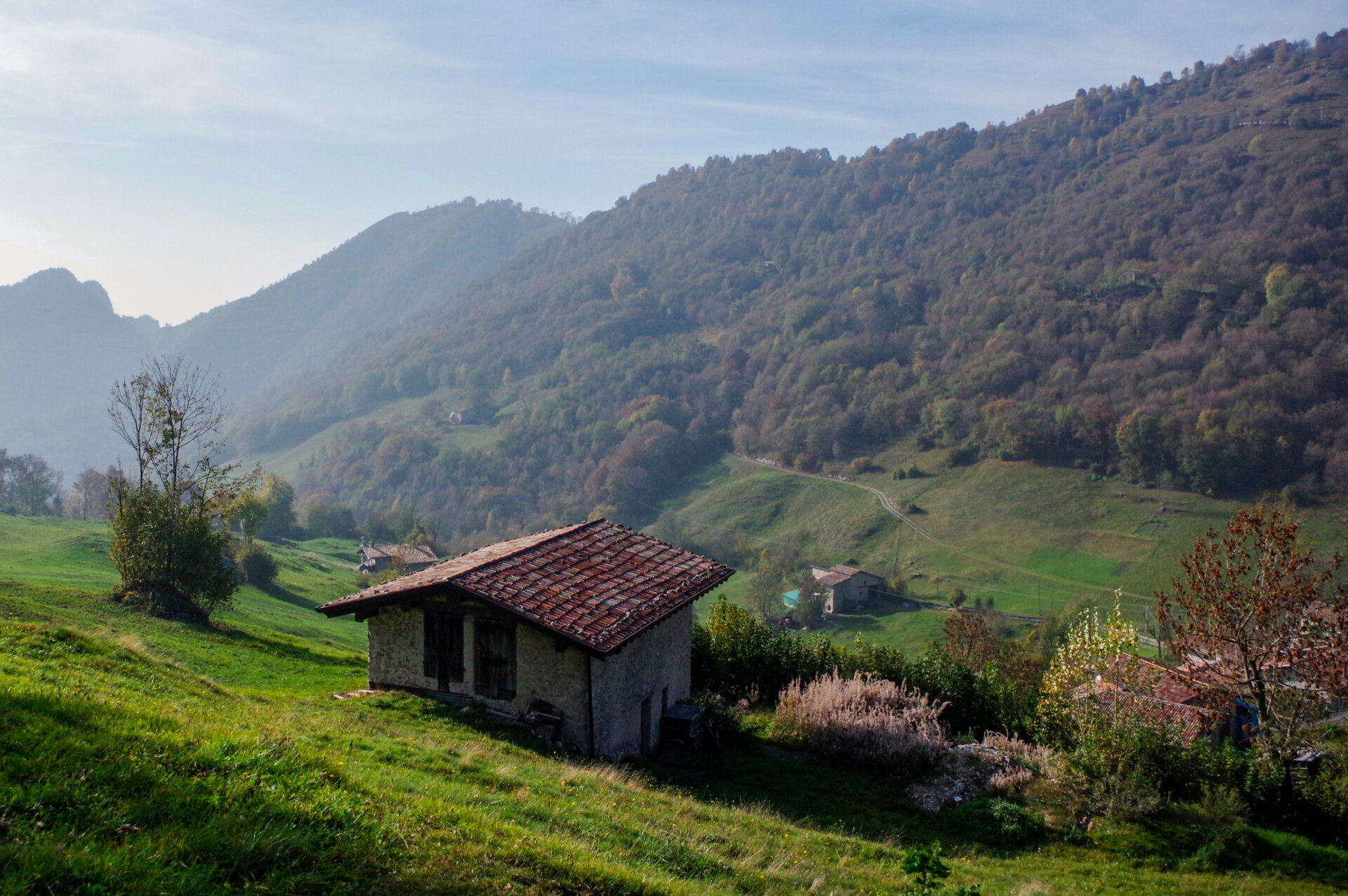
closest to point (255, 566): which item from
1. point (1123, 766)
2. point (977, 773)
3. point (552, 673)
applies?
point (552, 673)

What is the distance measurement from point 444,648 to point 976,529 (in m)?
94.7

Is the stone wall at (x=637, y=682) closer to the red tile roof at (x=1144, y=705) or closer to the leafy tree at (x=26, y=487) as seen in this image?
the red tile roof at (x=1144, y=705)

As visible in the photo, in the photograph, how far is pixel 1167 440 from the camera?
358 feet

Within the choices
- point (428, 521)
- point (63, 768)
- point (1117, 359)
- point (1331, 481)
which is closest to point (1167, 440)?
point (1331, 481)

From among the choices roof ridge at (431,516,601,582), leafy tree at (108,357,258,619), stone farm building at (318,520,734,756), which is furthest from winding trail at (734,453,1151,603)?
leafy tree at (108,357,258,619)

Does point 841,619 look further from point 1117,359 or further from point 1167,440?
point 1117,359

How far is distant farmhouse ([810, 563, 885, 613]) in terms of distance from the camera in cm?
8500

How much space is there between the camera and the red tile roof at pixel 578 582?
15.6m

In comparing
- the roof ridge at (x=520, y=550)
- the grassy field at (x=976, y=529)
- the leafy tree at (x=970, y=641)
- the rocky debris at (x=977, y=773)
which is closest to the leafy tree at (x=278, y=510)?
the grassy field at (x=976, y=529)

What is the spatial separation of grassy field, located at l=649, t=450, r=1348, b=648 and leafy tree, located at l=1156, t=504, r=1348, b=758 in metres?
55.8

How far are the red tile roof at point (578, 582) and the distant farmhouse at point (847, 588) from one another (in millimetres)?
65934

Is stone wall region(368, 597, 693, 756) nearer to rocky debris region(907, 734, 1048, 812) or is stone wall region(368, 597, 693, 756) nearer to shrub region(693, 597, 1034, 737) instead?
shrub region(693, 597, 1034, 737)

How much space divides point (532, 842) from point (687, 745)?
11466mm

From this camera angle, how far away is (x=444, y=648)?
16.7 m
